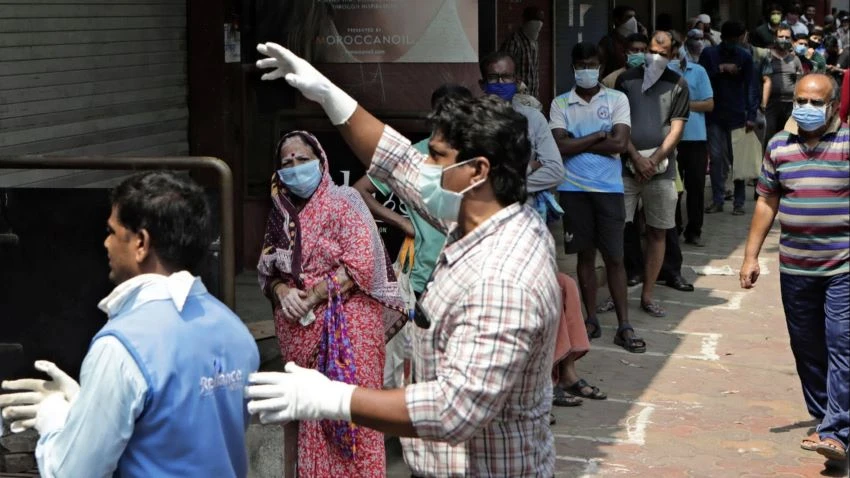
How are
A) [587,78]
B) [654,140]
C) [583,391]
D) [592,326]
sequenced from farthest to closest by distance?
[654,140]
[592,326]
[587,78]
[583,391]

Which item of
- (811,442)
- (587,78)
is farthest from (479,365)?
(587,78)

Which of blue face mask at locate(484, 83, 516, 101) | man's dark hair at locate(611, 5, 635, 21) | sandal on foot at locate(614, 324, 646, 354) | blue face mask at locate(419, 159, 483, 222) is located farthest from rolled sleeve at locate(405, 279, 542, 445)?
man's dark hair at locate(611, 5, 635, 21)

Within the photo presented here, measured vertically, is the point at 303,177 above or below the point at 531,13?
below

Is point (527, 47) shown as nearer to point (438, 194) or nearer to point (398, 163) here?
point (398, 163)

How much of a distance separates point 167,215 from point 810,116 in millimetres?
4216

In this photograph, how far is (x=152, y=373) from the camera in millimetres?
3086

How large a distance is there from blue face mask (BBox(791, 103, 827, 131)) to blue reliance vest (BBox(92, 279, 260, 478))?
13.4 feet

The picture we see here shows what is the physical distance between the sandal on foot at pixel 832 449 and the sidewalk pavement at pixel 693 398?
0.37ft

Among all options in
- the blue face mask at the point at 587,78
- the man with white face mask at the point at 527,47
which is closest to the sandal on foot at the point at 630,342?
the blue face mask at the point at 587,78

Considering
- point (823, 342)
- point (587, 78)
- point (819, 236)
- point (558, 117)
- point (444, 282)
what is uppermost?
point (587, 78)

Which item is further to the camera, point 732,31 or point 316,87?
point 732,31

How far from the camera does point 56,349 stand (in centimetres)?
511

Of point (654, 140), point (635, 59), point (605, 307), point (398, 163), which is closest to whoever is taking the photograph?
point (398, 163)

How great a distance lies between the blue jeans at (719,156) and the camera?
13.7 m
